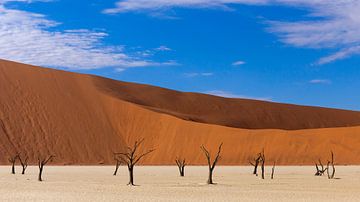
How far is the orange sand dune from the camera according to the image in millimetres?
73562

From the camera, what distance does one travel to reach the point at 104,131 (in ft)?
275

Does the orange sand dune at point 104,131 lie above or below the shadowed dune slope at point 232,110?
below

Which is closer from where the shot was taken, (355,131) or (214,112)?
(355,131)

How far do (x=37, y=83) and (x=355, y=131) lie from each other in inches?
1772

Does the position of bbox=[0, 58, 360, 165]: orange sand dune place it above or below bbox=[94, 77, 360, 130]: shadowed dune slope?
below

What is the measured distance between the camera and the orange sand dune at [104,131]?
73.6m

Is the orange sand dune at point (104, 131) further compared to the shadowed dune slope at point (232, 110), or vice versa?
the shadowed dune slope at point (232, 110)

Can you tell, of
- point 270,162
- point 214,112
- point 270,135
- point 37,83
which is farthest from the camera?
point 214,112

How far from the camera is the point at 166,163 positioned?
7506 centimetres

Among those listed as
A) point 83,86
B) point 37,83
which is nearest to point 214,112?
point 83,86

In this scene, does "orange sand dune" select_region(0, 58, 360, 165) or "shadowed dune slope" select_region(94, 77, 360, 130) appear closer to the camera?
"orange sand dune" select_region(0, 58, 360, 165)

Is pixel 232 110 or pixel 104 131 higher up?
pixel 232 110

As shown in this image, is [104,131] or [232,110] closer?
[104,131]

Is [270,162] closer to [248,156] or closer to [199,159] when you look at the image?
[248,156]
